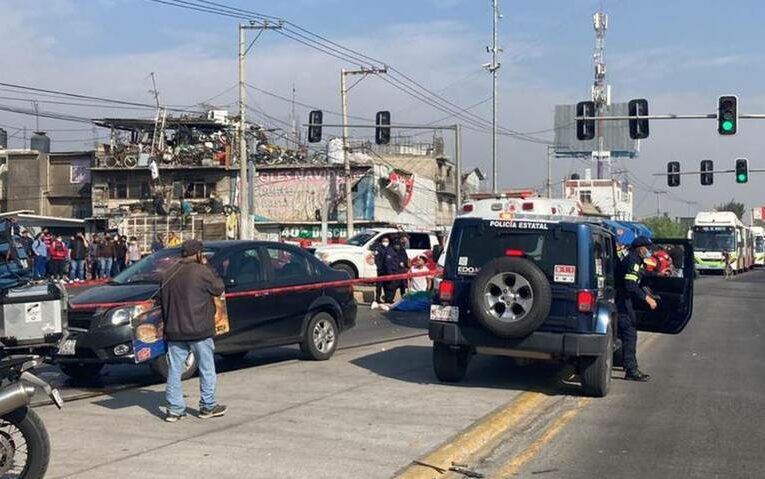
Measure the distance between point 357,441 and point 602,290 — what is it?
3967mm

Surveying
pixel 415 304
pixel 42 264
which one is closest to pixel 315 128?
pixel 42 264

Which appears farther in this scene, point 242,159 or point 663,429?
point 242,159

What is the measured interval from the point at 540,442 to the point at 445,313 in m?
2.63

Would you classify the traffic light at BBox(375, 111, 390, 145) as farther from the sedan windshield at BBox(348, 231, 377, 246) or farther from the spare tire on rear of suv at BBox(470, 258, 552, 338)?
the spare tire on rear of suv at BBox(470, 258, 552, 338)

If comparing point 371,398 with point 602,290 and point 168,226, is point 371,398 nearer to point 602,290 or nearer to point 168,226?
point 602,290

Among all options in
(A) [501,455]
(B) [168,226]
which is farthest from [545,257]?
(B) [168,226]

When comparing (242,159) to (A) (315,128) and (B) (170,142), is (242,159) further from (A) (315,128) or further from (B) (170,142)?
(B) (170,142)

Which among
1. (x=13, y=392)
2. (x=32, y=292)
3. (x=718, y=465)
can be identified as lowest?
(x=718, y=465)

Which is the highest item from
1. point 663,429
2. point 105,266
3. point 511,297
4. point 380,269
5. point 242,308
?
point 511,297

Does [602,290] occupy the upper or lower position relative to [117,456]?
upper

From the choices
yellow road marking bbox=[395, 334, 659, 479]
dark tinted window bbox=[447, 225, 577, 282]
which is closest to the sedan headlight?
dark tinted window bbox=[447, 225, 577, 282]

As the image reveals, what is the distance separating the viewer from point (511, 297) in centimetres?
944

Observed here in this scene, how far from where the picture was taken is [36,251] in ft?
87.5

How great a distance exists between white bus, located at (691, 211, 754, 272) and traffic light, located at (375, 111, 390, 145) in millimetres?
24358
